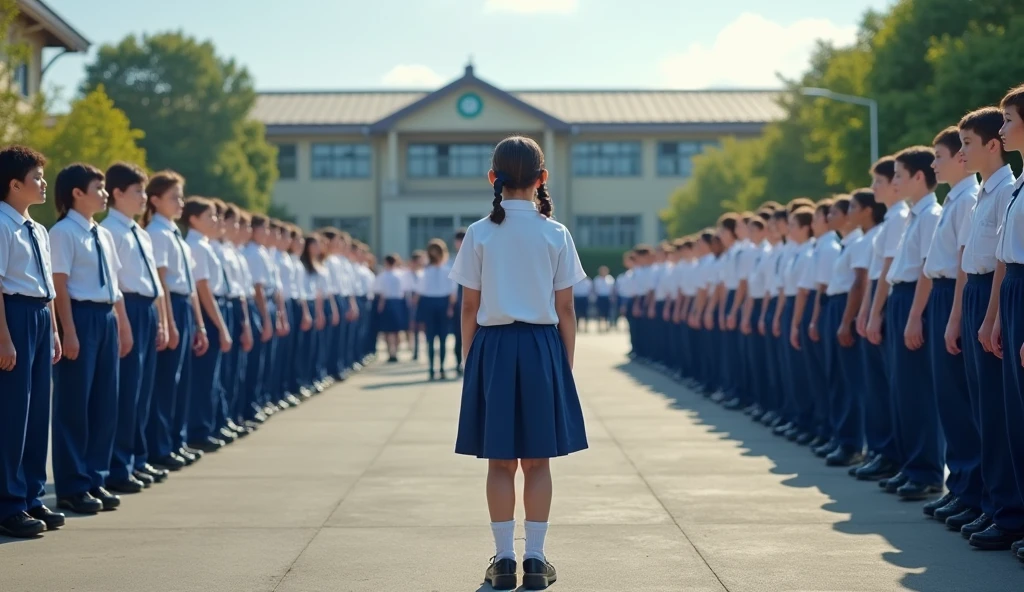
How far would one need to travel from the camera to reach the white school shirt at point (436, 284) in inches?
866

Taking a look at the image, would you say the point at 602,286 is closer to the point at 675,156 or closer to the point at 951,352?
the point at 675,156

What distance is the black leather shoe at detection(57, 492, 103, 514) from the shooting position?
29.0ft

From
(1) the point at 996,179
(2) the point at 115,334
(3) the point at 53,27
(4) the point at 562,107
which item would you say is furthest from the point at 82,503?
(4) the point at 562,107

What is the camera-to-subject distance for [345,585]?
260 inches

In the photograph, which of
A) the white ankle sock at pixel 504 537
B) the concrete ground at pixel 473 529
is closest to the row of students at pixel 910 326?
the concrete ground at pixel 473 529

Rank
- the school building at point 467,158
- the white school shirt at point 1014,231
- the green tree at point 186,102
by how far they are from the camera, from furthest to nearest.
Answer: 1. the school building at point 467,158
2. the green tree at point 186,102
3. the white school shirt at point 1014,231

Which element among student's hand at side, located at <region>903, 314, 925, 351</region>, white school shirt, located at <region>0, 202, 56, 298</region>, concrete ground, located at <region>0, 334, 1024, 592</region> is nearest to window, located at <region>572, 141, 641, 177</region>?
concrete ground, located at <region>0, 334, 1024, 592</region>

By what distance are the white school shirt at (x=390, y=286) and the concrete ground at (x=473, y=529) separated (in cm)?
1479

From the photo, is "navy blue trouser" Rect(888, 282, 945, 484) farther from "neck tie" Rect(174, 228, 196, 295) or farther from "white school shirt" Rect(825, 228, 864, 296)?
"neck tie" Rect(174, 228, 196, 295)

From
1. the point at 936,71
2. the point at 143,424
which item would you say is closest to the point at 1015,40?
the point at 936,71

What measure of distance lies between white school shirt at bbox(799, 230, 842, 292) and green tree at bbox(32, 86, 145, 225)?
60.2 ft

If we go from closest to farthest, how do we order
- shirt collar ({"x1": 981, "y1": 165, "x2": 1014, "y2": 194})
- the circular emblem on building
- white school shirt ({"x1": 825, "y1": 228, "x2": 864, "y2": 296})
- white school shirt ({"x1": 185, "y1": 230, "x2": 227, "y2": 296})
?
shirt collar ({"x1": 981, "y1": 165, "x2": 1014, "y2": 194}) → white school shirt ({"x1": 825, "y1": 228, "x2": 864, "y2": 296}) → white school shirt ({"x1": 185, "y1": 230, "x2": 227, "y2": 296}) → the circular emblem on building

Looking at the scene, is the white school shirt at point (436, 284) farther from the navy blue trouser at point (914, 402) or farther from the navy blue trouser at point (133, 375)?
the navy blue trouser at point (914, 402)

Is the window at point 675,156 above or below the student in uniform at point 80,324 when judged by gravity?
above
